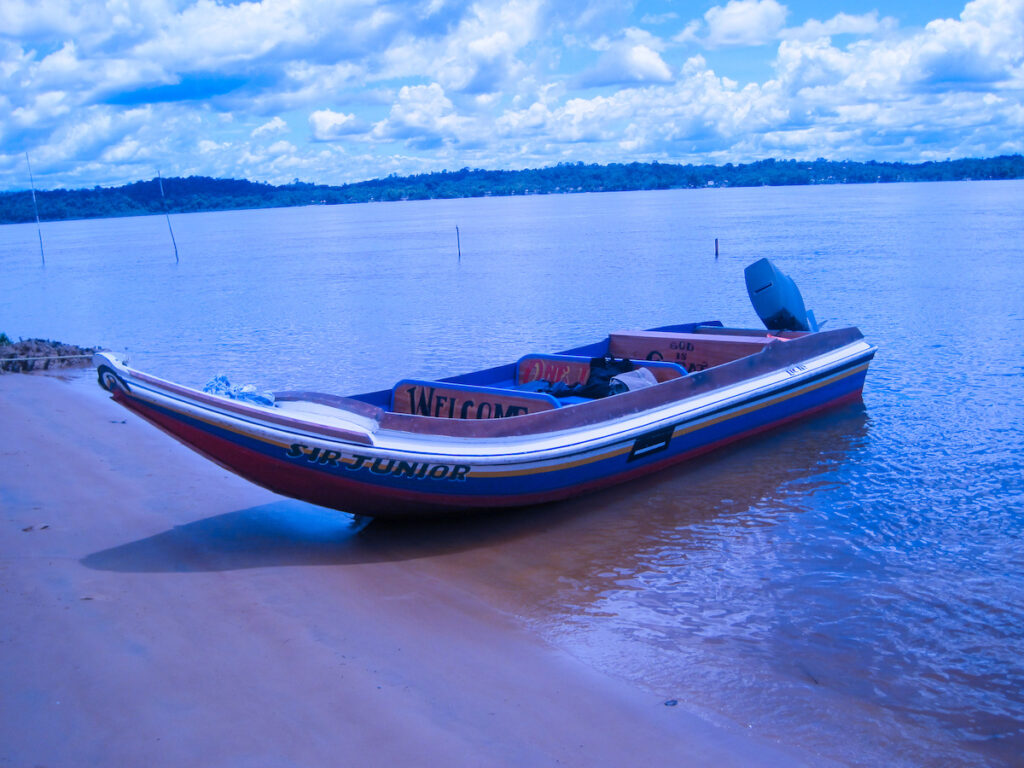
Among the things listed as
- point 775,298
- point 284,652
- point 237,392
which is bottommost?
point 284,652

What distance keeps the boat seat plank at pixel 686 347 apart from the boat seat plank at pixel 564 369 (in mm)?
996

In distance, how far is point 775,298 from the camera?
36.9 ft

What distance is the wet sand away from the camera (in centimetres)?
398

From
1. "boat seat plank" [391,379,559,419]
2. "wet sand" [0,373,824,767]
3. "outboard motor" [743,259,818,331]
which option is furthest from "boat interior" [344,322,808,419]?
"wet sand" [0,373,824,767]

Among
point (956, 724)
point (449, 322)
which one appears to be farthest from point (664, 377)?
point (449, 322)

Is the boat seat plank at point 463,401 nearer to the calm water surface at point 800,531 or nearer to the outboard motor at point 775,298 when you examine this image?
the calm water surface at point 800,531

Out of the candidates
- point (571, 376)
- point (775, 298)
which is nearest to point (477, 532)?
point (571, 376)

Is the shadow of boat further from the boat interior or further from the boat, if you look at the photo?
the boat interior

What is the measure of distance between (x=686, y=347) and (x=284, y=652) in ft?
21.3

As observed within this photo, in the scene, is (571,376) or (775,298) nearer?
(571,376)

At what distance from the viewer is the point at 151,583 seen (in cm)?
575

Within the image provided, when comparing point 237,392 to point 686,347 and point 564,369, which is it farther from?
point 686,347

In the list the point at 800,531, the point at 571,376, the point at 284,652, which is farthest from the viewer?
the point at 571,376

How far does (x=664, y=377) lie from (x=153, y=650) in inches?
229
